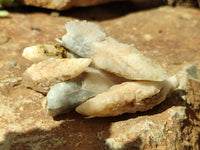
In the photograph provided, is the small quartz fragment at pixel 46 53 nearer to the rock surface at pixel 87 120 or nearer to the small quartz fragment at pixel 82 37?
the small quartz fragment at pixel 82 37

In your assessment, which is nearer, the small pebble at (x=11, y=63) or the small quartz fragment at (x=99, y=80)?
the small quartz fragment at (x=99, y=80)

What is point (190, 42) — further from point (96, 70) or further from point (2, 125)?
point (2, 125)

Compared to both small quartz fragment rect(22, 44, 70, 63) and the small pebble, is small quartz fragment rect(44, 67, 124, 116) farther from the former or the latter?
the small pebble

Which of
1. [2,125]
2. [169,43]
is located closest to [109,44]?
[2,125]

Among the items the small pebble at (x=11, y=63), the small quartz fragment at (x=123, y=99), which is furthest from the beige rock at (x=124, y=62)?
the small pebble at (x=11, y=63)

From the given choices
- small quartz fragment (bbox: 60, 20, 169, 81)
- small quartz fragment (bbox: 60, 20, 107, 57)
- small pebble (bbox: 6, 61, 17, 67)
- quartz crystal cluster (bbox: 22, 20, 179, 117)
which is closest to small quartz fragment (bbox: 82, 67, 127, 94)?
quartz crystal cluster (bbox: 22, 20, 179, 117)

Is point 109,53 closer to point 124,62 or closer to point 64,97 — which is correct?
point 124,62

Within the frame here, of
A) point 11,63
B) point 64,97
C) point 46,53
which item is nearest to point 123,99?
point 64,97
